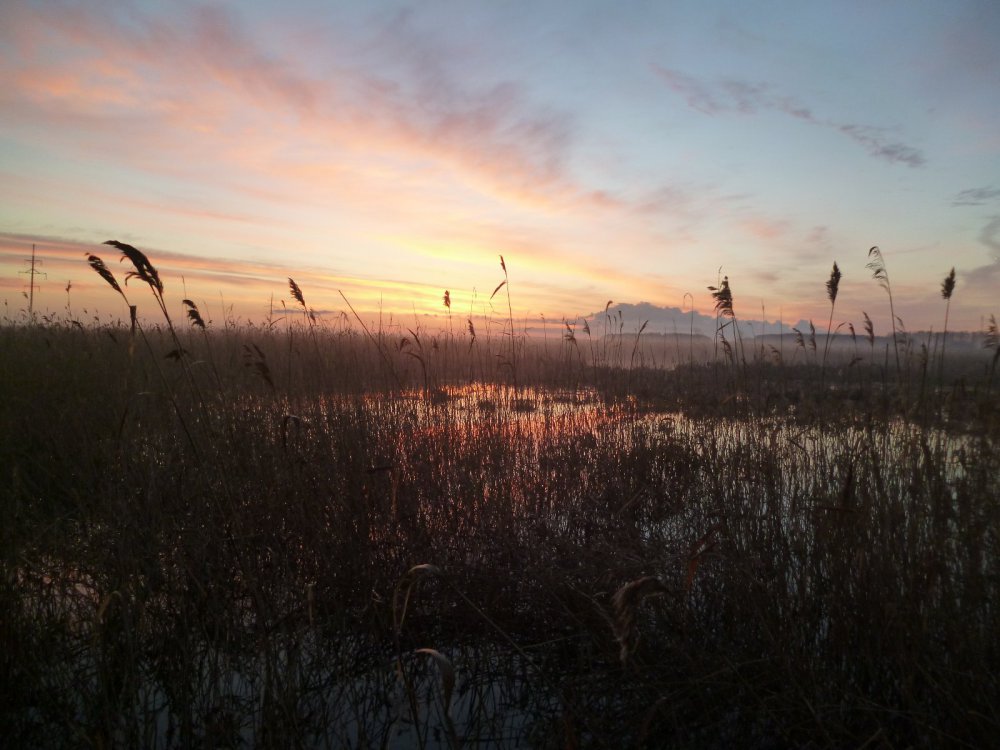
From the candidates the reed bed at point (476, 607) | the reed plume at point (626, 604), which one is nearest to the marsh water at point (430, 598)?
the reed bed at point (476, 607)

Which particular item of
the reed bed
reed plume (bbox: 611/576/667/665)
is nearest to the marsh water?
the reed bed

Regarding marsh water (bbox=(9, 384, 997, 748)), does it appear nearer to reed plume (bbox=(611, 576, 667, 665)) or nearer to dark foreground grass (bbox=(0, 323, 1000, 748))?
dark foreground grass (bbox=(0, 323, 1000, 748))

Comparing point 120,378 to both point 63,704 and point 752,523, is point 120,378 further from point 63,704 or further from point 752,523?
point 752,523

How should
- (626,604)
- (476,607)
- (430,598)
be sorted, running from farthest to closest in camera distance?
(430,598)
(476,607)
(626,604)

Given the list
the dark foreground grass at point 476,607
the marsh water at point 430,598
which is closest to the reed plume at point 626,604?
the dark foreground grass at point 476,607

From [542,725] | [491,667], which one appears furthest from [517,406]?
[542,725]

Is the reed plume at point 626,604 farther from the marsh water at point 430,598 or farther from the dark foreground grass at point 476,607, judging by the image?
the marsh water at point 430,598

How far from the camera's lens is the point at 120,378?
607 centimetres

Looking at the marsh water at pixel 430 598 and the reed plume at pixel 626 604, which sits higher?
the reed plume at pixel 626 604

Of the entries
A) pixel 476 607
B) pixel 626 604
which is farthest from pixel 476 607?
pixel 626 604

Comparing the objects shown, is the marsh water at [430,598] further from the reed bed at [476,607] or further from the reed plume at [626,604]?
the reed plume at [626,604]

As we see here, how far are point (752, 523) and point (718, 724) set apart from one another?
130 centimetres

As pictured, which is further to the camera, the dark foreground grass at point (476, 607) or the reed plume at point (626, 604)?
the dark foreground grass at point (476, 607)

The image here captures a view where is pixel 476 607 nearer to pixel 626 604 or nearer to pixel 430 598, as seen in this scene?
pixel 626 604
